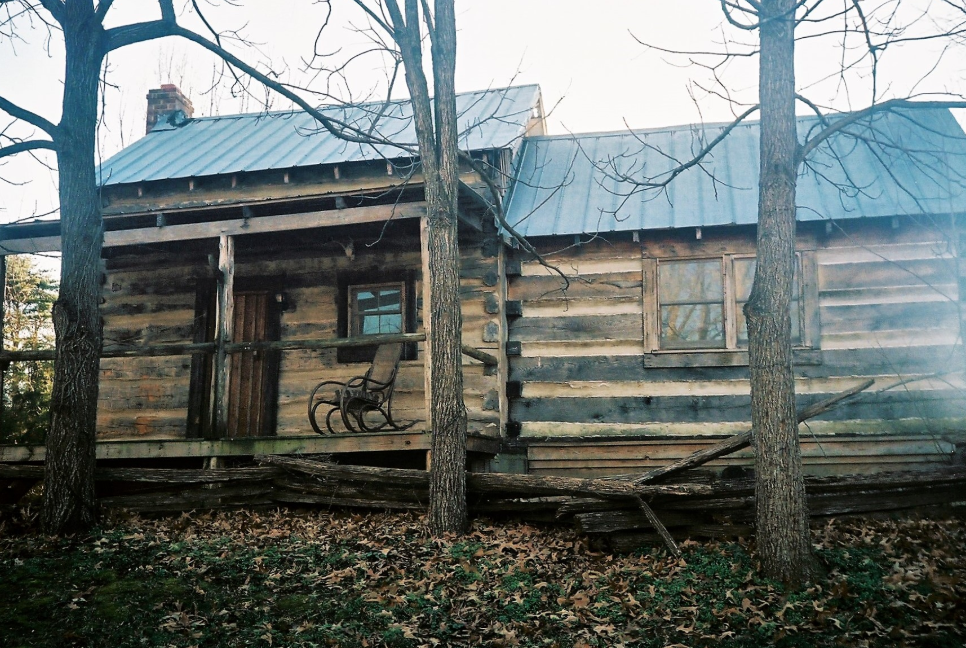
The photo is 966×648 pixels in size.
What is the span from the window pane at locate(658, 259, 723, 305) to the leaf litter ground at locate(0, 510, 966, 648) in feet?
11.6

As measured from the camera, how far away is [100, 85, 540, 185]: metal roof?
12.0m

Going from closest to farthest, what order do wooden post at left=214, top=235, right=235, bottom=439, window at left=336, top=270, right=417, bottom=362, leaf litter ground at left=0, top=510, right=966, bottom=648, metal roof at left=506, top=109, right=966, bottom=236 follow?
leaf litter ground at left=0, top=510, right=966, bottom=648
wooden post at left=214, top=235, right=235, bottom=439
metal roof at left=506, top=109, right=966, bottom=236
window at left=336, top=270, right=417, bottom=362

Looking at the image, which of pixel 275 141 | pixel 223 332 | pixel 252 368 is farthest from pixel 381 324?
pixel 275 141

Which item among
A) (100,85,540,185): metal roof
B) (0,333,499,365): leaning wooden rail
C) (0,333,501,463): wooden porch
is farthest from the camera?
(100,85,540,185): metal roof

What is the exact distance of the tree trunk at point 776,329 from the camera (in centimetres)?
681

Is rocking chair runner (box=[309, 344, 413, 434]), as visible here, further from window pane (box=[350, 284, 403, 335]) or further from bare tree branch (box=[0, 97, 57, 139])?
bare tree branch (box=[0, 97, 57, 139])

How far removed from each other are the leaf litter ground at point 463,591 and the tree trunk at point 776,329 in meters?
0.39

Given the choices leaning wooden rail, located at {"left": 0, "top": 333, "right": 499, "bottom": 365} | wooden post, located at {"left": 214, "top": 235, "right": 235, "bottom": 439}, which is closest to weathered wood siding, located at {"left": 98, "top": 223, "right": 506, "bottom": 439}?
leaning wooden rail, located at {"left": 0, "top": 333, "right": 499, "bottom": 365}

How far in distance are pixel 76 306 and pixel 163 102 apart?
8.63 m

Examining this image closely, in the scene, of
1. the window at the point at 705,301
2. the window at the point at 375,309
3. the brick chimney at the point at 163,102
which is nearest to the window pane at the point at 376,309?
the window at the point at 375,309

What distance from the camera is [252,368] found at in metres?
12.2

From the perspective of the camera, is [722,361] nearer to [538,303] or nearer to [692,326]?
[692,326]

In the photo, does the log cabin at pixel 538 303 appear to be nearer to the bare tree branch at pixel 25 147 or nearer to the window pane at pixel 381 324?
the window pane at pixel 381 324

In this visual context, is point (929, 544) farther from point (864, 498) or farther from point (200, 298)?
point (200, 298)
